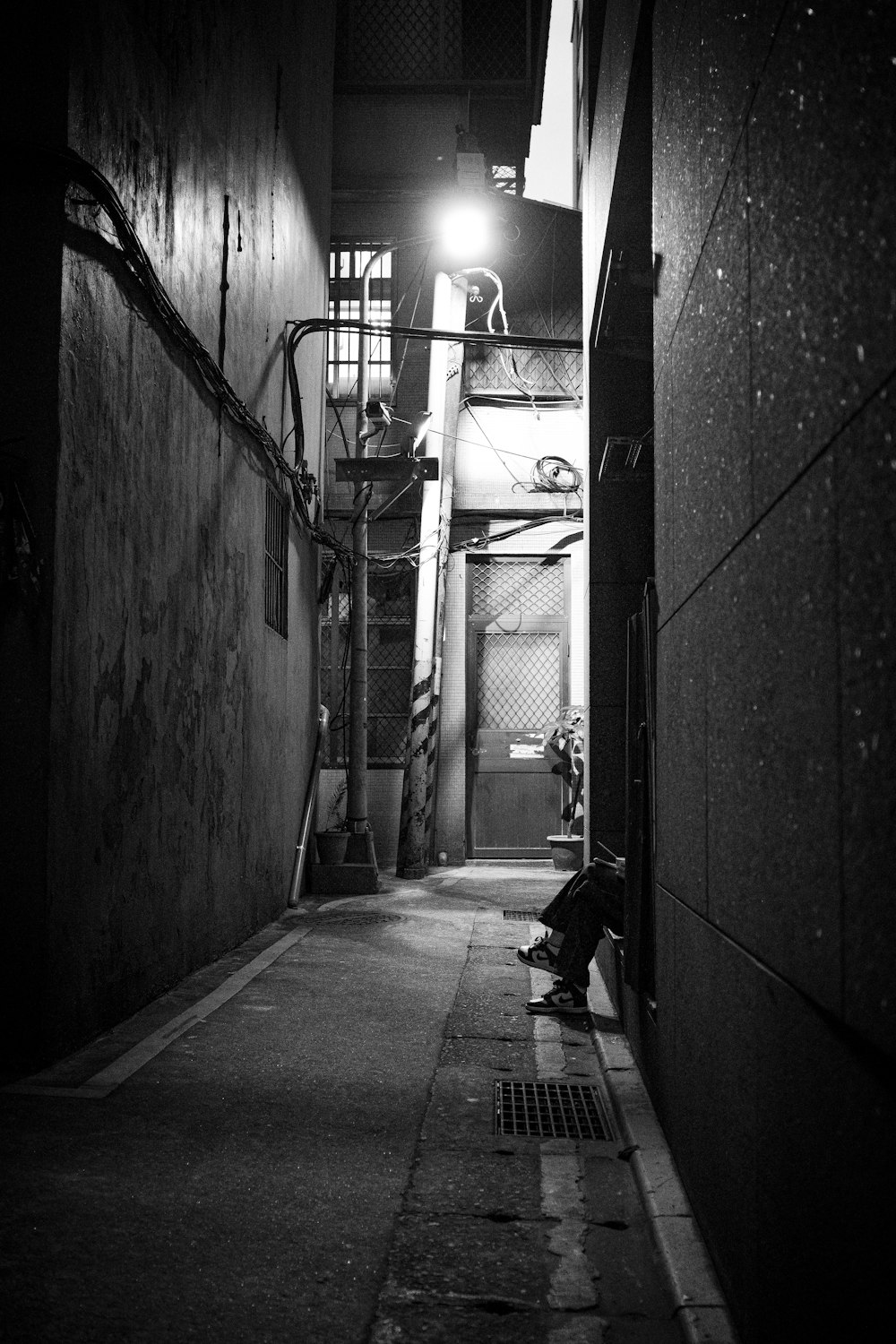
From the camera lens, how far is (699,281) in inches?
127

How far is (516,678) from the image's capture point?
1580cm

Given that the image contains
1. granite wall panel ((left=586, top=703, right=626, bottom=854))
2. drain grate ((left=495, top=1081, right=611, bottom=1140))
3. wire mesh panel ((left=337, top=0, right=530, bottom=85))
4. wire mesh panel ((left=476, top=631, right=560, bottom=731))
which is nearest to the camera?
drain grate ((left=495, top=1081, right=611, bottom=1140))

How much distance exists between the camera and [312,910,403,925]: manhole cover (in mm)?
10188

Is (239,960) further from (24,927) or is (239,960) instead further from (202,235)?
(202,235)

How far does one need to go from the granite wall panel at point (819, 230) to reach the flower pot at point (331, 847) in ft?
35.7

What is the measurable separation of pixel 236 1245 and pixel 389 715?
1246 cm

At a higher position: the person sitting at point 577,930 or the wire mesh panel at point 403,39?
the wire mesh panel at point 403,39

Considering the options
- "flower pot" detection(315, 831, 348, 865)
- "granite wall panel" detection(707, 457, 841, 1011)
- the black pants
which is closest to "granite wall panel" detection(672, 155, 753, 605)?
"granite wall panel" detection(707, 457, 841, 1011)

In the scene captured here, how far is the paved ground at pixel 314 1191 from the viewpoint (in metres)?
2.81

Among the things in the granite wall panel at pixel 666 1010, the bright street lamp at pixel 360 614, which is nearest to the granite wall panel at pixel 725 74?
the granite wall panel at pixel 666 1010

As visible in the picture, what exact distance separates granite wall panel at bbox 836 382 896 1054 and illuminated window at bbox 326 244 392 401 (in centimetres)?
1516

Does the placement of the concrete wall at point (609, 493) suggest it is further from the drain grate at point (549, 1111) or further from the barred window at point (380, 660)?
the barred window at point (380, 660)

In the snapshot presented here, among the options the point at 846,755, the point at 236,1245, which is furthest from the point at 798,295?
the point at 236,1245

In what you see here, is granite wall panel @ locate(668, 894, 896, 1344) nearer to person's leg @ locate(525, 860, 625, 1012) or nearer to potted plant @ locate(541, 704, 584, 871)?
person's leg @ locate(525, 860, 625, 1012)
